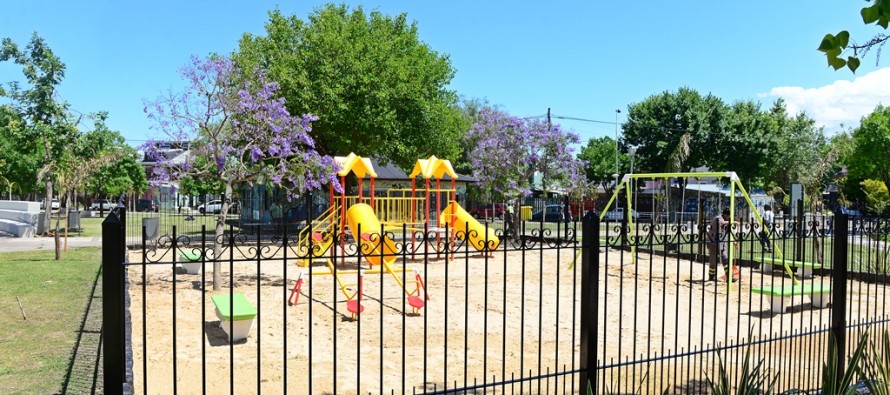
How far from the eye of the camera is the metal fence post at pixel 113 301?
3.00 m

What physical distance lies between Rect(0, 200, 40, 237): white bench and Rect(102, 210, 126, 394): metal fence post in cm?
2562

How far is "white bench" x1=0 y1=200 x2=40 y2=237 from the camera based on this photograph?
2445 cm

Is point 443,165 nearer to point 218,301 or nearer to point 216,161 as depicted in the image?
point 216,161

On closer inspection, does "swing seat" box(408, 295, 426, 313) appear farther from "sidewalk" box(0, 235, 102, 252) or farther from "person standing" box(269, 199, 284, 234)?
"person standing" box(269, 199, 284, 234)

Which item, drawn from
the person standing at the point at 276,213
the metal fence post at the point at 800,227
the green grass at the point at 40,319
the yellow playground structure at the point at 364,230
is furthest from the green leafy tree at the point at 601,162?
the green grass at the point at 40,319

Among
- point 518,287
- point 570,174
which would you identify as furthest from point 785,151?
point 518,287

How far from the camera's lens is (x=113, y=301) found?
3.07 m

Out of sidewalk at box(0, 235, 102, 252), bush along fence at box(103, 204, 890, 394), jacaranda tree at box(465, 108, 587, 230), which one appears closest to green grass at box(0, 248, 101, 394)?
bush along fence at box(103, 204, 890, 394)

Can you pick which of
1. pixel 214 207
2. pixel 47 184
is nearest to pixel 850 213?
pixel 214 207

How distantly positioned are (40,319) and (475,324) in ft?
18.6

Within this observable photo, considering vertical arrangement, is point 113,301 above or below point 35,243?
above

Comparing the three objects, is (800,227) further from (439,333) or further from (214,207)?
(214,207)

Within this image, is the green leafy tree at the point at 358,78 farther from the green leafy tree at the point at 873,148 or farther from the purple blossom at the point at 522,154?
the green leafy tree at the point at 873,148

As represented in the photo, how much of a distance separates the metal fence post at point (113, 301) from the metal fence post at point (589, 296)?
2656 mm
